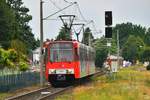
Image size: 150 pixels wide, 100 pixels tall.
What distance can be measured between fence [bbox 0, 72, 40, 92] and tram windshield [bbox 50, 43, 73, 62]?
296 centimetres

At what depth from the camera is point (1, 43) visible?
96.9 metres

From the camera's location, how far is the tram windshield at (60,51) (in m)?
44.4

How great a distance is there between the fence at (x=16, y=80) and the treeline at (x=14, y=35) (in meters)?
1.79

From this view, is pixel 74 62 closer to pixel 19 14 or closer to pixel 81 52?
pixel 81 52

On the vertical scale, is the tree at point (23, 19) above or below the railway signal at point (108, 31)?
above

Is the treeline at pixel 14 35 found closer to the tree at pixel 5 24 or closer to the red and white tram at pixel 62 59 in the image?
the tree at pixel 5 24

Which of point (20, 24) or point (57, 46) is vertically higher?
point (20, 24)

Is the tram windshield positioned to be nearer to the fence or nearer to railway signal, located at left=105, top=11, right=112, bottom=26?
the fence

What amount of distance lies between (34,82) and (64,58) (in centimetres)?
846

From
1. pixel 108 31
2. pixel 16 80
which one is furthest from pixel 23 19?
pixel 108 31

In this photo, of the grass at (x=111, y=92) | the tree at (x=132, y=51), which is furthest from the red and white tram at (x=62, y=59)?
the tree at (x=132, y=51)

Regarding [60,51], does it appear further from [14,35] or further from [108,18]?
[14,35]

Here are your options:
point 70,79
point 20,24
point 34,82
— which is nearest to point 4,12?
point 20,24

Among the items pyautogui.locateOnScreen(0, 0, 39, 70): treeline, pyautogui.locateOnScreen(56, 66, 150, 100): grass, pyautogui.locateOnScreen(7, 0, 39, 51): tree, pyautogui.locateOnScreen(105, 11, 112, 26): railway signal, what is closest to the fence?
pyautogui.locateOnScreen(0, 0, 39, 70): treeline
